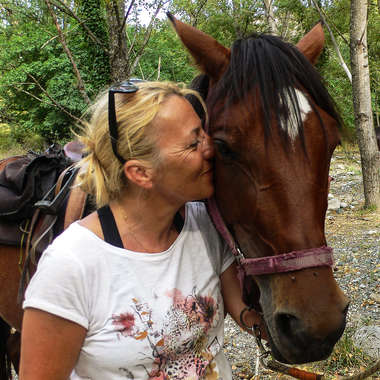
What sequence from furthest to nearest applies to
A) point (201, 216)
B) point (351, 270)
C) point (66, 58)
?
point (66, 58)
point (351, 270)
point (201, 216)

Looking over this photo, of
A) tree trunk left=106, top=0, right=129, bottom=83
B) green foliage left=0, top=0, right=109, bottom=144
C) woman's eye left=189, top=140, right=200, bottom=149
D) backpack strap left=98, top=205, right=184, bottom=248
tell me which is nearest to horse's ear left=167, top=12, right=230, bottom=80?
woman's eye left=189, top=140, right=200, bottom=149

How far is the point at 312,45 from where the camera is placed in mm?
1604

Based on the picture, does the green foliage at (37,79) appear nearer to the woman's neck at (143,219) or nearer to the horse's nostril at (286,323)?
the woman's neck at (143,219)

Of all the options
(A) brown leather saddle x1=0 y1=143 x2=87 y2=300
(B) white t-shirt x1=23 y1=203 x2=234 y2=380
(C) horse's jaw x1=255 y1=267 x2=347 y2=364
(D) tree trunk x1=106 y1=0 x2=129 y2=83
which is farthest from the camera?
(D) tree trunk x1=106 y1=0 x2=129 y2=83

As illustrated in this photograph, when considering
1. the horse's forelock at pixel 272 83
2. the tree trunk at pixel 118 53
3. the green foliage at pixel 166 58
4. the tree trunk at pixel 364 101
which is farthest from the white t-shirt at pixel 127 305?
the green foliage at pixel 166 58

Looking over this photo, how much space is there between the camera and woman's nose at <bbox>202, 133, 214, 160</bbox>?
1.29m

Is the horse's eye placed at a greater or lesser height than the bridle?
greater

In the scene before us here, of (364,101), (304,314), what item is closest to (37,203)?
(304,314)

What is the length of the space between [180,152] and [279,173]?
13.1 inches

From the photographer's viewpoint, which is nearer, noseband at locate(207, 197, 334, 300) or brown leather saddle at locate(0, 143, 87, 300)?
noseband at locate(207, 197, 334, 300)

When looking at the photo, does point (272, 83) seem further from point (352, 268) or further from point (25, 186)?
point (352, 268)

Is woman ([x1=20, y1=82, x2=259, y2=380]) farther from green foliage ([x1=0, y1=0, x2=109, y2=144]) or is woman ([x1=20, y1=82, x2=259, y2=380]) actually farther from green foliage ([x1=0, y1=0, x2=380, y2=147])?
green foliage ([x1=0, y1=0, x2=109, y2=144])

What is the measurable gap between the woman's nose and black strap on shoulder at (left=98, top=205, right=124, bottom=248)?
40 centimetres

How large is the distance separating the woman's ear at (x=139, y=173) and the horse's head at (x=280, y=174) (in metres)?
0.25
